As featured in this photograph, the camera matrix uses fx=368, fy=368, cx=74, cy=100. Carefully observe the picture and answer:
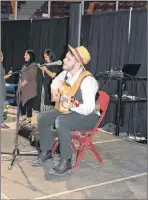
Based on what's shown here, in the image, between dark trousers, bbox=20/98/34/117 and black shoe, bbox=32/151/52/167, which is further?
dark trousers, bbox=20/98/34/117

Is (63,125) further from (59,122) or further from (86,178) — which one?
(86,178)

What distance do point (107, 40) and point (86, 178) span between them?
3793 millimetres

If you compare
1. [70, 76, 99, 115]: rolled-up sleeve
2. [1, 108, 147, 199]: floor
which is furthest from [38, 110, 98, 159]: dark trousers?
[1, 108, 147, 199]: floor

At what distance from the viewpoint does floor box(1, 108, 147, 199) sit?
320 cm

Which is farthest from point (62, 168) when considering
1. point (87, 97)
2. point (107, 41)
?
point (107, 41)

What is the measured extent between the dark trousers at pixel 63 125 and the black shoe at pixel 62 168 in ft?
0.16

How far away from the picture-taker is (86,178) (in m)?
3.60

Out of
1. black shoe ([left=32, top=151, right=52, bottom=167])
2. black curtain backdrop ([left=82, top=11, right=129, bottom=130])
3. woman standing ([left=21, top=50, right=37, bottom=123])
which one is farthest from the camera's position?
black curtain backdrop ([left=82, top=11, right=129, bottom=130])

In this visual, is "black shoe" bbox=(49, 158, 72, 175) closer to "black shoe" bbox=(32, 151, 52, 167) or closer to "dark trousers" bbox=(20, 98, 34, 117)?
"black shoe" bbox=(32, 151, 52, 167)

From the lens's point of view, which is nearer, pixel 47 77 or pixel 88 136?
pixel 88 136

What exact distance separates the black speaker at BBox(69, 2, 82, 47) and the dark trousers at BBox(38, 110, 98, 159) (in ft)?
3.48

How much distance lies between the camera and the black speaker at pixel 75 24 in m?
4.54

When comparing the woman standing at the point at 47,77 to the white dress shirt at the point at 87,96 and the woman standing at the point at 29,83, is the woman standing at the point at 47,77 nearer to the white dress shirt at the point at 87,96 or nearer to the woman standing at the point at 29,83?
the woman standing at the point at 29,83

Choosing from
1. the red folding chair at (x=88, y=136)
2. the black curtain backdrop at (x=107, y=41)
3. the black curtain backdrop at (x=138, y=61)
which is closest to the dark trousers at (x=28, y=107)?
the black curtain backdrop at (x=107, y=41)
